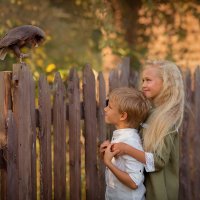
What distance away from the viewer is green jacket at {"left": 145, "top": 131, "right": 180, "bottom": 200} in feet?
11.9

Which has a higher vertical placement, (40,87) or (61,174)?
(40,87)

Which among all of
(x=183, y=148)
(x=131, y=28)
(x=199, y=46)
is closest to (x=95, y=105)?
(x=183, y=148)

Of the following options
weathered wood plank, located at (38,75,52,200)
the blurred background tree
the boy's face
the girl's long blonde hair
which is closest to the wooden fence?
weathered wood plank, located at (38,75,52,200)

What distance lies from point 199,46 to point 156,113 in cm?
753

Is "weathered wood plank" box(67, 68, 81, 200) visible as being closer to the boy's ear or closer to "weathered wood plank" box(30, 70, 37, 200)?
"weathered wood plank" box(30, 70, 37, 200)

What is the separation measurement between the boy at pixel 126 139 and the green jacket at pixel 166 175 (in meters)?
0.07

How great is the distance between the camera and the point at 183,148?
588 cm

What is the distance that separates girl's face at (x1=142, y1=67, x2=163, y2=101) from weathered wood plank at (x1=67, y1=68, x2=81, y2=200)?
1.19 m

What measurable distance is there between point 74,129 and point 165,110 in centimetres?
138

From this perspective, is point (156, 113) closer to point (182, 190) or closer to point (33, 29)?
point (33, 29)

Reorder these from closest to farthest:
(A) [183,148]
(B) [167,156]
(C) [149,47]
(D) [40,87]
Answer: (B) [167,156] < (D) [40,87] < (A) [183,148] < (C) [149,47]

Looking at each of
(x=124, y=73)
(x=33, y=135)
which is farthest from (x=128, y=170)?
(x=124, y=73)

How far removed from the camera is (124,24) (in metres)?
10.3

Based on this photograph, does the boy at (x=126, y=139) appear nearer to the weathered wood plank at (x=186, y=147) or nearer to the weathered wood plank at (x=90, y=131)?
the weathered wood plank at (x=90, y=131)
